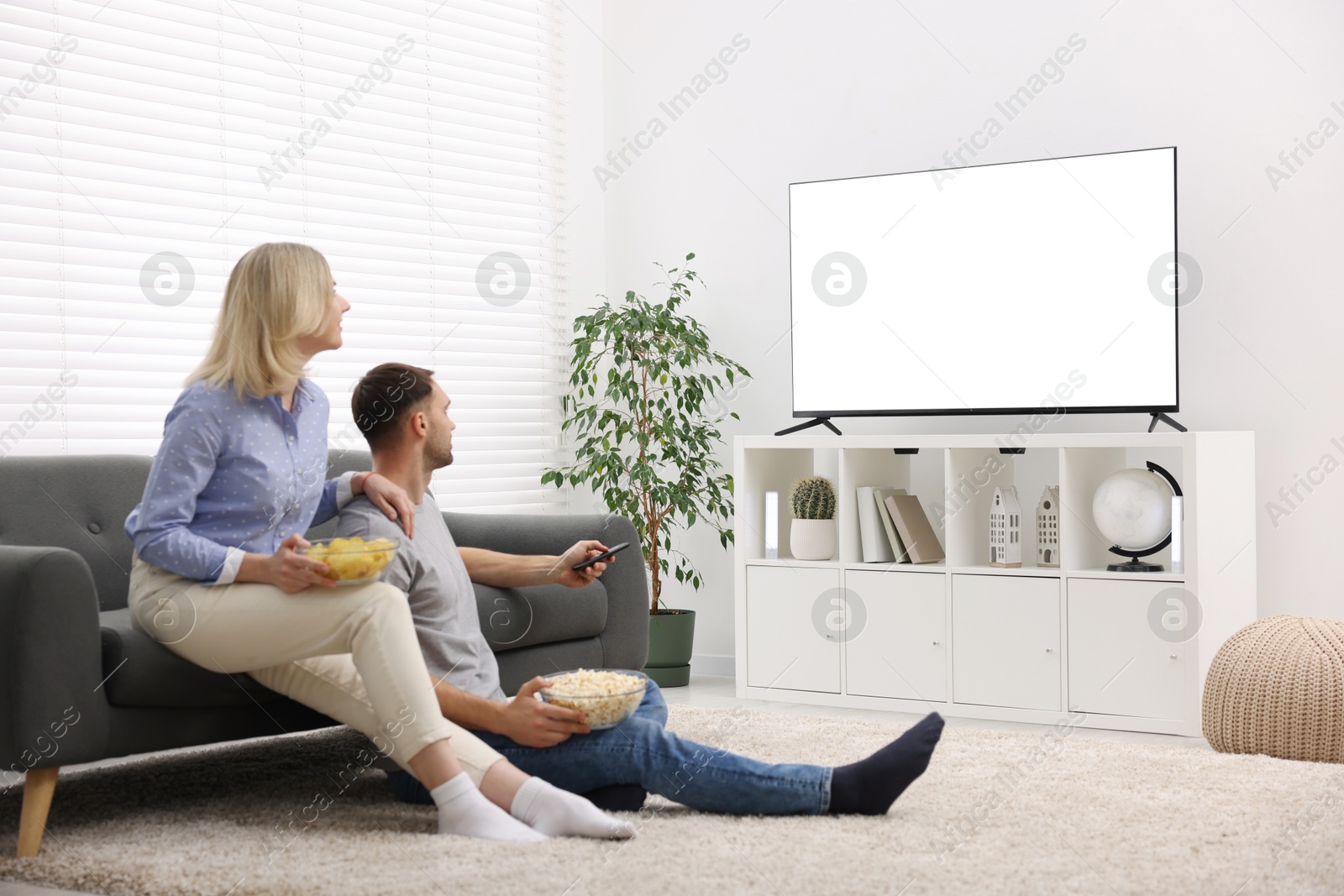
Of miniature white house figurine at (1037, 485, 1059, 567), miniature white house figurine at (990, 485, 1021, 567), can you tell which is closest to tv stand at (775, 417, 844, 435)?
miniature white house figurine at (990, 485, 1021, 567)

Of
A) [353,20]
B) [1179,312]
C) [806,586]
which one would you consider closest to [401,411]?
[806,586]

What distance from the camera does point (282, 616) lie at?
2.09 metres

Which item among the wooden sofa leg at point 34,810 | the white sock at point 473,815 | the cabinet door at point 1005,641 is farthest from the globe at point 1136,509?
the wooden sofa leg at point 34,810

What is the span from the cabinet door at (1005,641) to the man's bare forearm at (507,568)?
1463 mm

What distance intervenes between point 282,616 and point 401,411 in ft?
1.48

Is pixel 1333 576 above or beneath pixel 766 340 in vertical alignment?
beneath

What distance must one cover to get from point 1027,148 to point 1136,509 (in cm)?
128

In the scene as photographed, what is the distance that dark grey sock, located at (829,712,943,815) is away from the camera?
81.0 inches

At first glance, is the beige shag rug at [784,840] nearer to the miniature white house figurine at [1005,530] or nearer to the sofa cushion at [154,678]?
the sofa cushion at [154,678]

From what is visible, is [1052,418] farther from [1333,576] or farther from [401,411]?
[401,411]

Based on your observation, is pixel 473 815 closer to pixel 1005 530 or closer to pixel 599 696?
pixel 599 696

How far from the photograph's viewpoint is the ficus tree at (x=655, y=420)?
14.3ft

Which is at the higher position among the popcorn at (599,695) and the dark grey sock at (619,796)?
the popcorn at (599,695)

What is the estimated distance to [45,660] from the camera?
2.06 m
